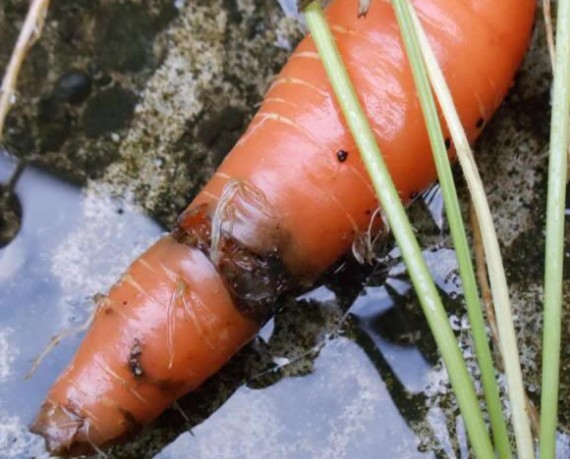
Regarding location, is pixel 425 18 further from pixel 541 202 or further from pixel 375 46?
pixel 541 202

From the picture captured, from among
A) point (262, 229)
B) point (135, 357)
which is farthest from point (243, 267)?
point (135, 357)

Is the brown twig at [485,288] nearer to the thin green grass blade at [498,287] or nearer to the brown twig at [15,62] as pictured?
the thin green grass blade at [498,287]

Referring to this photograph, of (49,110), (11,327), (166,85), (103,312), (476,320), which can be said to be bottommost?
(11,327)

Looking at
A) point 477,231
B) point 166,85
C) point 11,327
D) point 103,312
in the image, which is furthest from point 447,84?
point 11,327

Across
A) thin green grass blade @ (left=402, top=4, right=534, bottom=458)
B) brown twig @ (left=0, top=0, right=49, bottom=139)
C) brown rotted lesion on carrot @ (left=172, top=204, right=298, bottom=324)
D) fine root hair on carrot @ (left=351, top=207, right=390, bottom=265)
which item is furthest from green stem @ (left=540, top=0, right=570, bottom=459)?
brown twig @ (left=0, top=0, right=49, bottom=139)

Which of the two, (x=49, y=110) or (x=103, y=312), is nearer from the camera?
(x=103, y=312)

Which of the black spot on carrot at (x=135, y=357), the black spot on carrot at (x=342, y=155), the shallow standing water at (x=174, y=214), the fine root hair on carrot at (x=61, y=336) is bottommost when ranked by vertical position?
the fine root hair on carrot at (x=61, y=336)

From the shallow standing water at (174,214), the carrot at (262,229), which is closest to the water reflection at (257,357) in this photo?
the shallow standing water at (174,214)

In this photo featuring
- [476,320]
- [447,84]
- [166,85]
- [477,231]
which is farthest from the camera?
[166,85]
